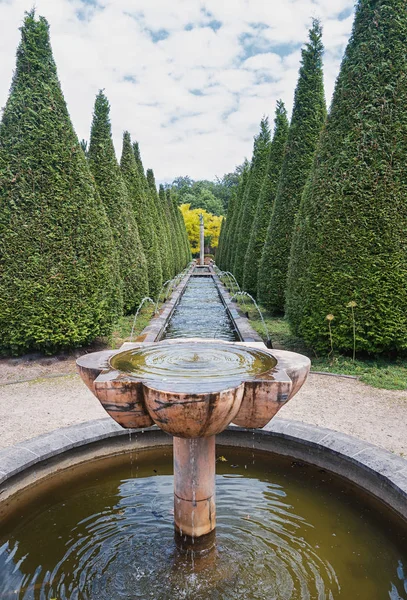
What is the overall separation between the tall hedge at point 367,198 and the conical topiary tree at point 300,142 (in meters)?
3.28

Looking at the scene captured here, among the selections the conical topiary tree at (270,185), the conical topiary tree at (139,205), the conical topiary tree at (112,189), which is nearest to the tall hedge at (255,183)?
the conical topiary tree at (270,185)

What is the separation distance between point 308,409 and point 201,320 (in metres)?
7.43

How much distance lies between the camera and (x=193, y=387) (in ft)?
8.17

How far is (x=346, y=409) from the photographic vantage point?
5273 mm

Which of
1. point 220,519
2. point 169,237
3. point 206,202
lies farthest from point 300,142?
point 206,202

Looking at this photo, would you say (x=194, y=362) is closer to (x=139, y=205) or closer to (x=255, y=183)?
(x=139, y=205)

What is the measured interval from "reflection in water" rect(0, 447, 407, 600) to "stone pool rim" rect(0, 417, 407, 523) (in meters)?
0.16

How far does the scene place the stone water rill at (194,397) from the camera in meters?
2.37

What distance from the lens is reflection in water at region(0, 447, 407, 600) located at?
2572mm

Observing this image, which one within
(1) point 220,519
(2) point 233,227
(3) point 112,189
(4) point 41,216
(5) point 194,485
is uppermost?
(3) point 112,189

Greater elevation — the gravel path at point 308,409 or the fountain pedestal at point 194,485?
the fountain pedestal at point 194,485

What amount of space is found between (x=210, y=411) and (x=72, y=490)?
2.07 metres

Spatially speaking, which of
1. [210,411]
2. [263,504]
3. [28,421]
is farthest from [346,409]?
[28,421]

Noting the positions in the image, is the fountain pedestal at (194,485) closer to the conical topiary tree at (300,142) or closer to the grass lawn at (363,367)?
the grass lawn at (363,367)
